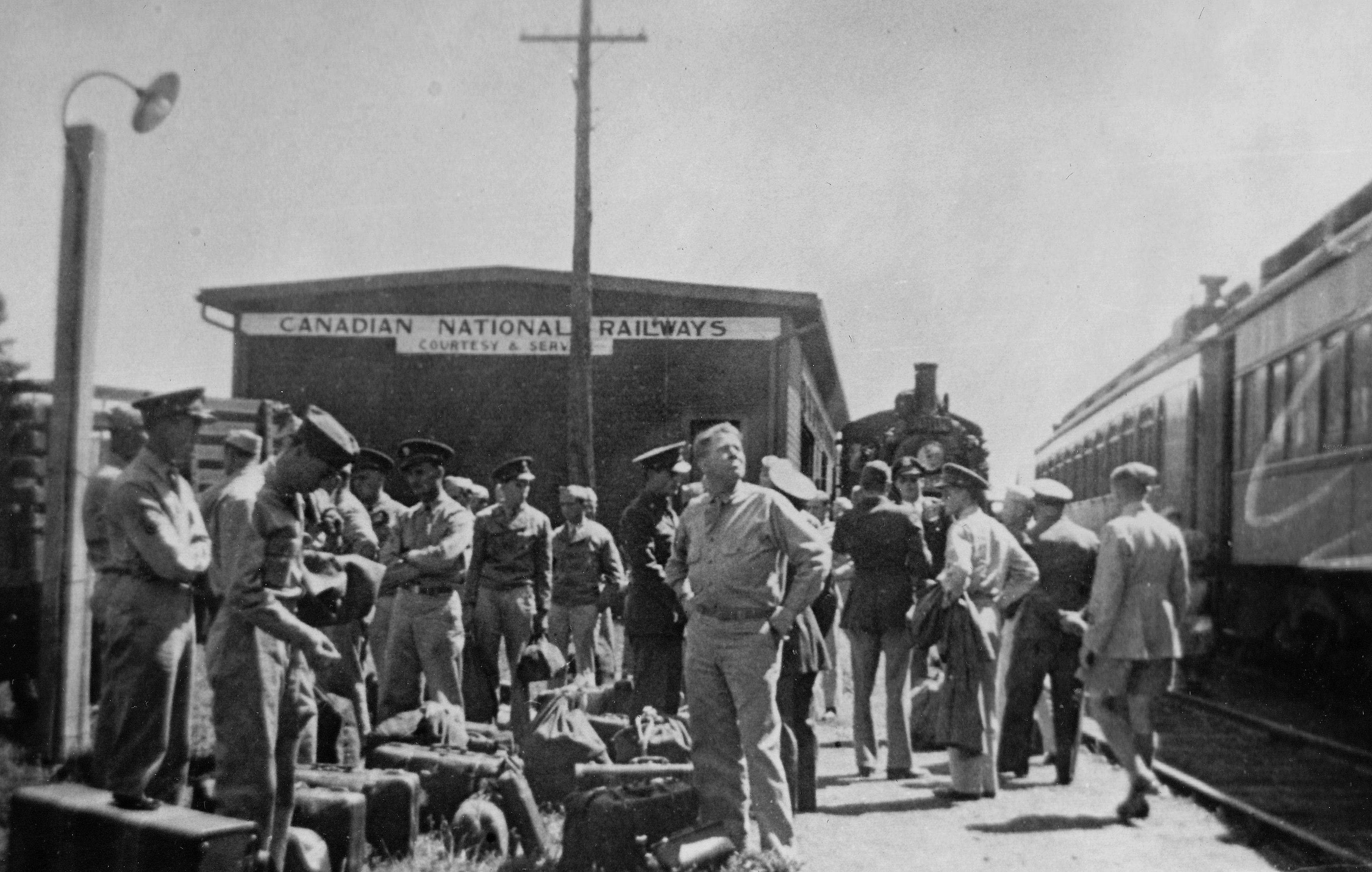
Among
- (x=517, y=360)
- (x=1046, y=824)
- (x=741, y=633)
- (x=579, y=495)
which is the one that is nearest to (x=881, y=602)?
(x=1046, y=824)

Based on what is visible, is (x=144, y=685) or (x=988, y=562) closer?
(x=144, y=685)

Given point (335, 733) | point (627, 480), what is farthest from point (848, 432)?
point (335, 733)

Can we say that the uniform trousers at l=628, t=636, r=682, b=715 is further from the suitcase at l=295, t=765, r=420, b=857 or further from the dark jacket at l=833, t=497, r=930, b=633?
the suitcase at l=295, t=765, r=420, b=857

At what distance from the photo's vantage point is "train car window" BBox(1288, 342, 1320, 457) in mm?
10977

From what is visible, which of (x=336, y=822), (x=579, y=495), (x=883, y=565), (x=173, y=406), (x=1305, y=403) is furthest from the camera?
(x=579, y=495)

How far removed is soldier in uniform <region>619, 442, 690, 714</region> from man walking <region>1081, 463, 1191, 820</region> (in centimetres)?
258

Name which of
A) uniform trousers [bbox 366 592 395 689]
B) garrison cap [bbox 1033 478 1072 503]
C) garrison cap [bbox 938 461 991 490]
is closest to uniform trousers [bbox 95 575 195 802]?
uniform trousers [bbox 366 592 395 689]

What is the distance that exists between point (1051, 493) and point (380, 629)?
4944mm

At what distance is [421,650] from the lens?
8750mm

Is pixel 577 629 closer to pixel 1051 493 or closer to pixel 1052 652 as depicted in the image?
pixel 1052 652

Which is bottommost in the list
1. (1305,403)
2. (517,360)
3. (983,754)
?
(983,754)

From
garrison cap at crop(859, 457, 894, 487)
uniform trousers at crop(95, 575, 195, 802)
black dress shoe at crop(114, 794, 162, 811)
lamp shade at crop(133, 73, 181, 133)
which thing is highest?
lamp shade at crop(133, 73, 181, 133)

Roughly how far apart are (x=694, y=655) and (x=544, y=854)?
1.18 metres

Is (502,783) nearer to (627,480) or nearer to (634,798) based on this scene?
(634,798)
